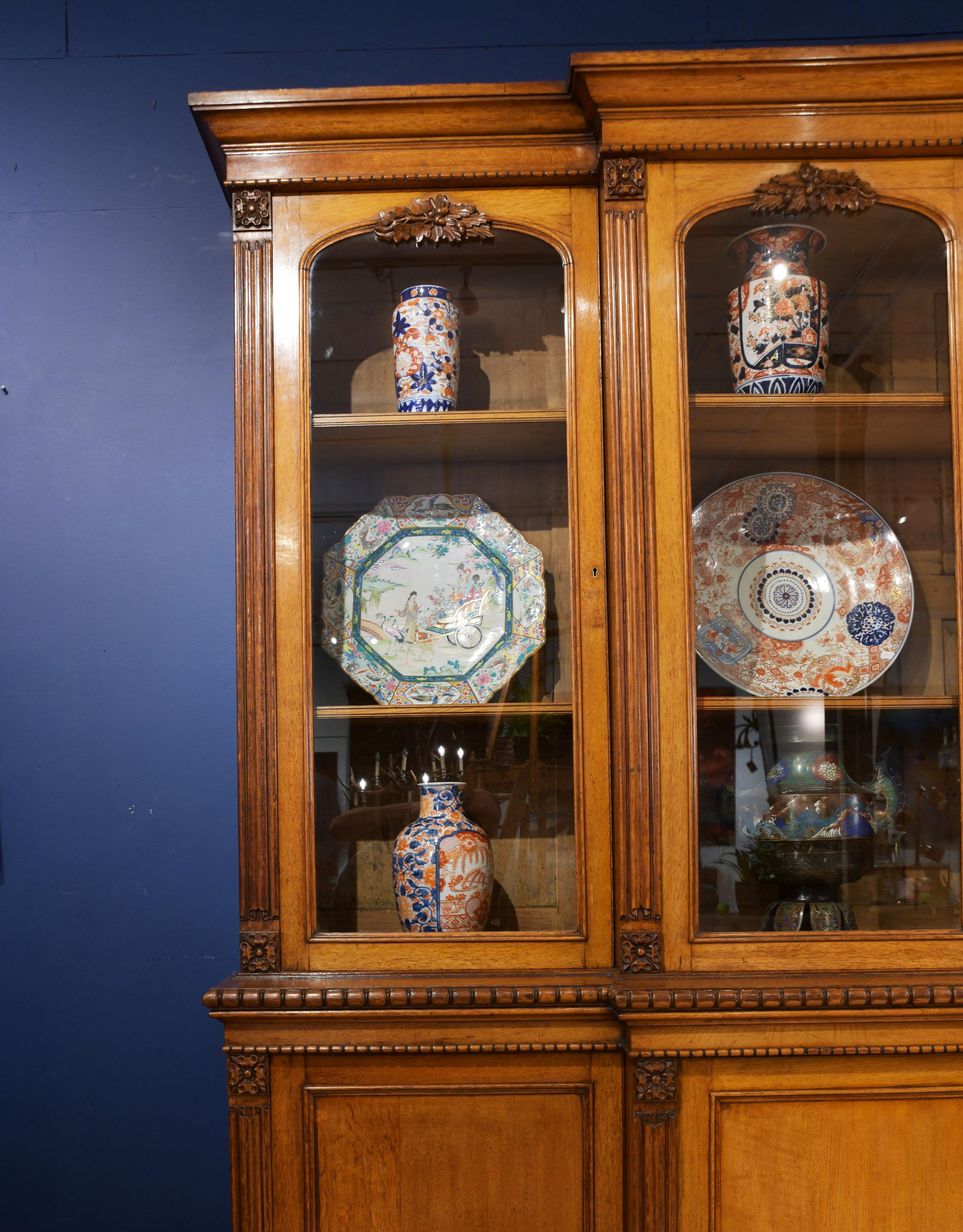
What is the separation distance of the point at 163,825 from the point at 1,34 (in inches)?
57.7

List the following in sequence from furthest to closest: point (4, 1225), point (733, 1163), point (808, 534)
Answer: point (4, 1225), point (808, 534), point (733, 1163)

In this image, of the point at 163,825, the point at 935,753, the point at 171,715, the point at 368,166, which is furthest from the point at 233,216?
the point at 935,753

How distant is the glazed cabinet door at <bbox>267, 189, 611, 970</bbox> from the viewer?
4.15 feet

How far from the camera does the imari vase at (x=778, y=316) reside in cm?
128

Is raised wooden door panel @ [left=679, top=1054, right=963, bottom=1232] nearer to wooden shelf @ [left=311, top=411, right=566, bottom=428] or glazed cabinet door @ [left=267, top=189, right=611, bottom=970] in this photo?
glazed cabinet door @ [left=267, top=189, right=611, bottom=970]

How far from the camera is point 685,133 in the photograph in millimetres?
1241

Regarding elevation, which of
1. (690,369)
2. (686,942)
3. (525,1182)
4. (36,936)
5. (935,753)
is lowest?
(525,1182)

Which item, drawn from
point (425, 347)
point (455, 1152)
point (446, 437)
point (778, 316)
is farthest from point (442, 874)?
point (778, 316)

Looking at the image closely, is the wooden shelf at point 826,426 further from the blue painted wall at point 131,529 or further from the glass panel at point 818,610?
the blue painted wall at point 131,529

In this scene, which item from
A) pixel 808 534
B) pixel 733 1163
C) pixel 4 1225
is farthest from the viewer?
pixel 4 1225

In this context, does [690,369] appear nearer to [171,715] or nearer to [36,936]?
[171,715]

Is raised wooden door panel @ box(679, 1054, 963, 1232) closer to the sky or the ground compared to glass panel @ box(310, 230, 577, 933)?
closer to the ground

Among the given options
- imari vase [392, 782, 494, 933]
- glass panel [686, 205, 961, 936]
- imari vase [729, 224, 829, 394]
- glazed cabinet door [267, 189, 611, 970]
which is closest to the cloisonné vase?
glass panel [686, 205, 961, 936]

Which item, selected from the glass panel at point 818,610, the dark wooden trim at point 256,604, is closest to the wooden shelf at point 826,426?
the glass panel at point 818,610
